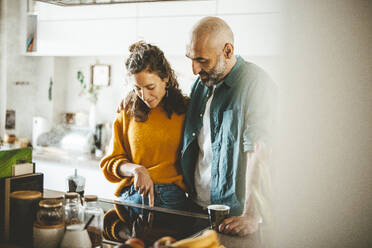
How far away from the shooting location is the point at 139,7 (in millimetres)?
2680

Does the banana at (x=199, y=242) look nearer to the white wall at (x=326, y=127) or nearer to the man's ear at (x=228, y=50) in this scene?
the white wall at (x=326, y=127)

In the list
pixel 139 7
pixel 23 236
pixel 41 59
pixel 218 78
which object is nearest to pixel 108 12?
pixel 139 7

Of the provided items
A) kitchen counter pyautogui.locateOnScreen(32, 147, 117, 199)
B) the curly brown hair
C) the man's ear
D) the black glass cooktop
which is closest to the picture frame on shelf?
kitchen counter pyautogui.locateOnScreen(32, 147, 117, 199)

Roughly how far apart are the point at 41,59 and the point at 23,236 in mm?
2773

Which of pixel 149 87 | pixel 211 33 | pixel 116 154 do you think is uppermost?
pixel 211 33

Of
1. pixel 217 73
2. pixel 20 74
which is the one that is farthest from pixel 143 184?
pixel 20 74

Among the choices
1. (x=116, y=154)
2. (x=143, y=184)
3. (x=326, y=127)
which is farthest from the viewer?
(x=116, y=154)

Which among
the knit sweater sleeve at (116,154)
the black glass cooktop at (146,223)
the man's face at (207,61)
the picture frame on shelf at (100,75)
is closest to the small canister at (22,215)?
the black glass cooktop at (146,223)

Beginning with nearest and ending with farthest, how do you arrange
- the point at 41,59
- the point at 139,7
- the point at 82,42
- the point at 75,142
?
the point at 139,7 → the point at 82,42 → the point at 75,142 → the point at 41,59

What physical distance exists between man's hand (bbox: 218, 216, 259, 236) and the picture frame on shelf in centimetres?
244

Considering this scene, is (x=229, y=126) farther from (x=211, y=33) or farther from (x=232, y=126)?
(x=211, y=33)

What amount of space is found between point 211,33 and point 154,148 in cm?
48

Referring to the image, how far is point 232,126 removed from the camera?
141 centimetres

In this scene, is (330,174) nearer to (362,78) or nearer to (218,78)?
(362,78)
